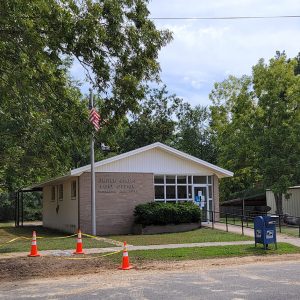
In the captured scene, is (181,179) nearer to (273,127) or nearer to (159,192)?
(159,192)

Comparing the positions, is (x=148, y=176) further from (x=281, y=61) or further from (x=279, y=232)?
(x=281, y=61)

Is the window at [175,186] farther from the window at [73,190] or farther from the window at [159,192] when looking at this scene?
the window at [73,190]

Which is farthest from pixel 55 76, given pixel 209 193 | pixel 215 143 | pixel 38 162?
pixel 215 143

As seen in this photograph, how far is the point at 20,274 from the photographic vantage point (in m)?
12.0

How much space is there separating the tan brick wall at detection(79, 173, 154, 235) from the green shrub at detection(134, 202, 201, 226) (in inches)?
29.1

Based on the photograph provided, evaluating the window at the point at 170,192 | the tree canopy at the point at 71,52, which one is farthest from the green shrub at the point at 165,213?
the tree canopy at the point at 71,52

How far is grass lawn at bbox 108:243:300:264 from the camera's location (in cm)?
1471

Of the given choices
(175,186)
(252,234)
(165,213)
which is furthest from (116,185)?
(252,234)

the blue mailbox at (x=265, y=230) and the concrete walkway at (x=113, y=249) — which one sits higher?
the blue mailbox at (x=265, y=230)

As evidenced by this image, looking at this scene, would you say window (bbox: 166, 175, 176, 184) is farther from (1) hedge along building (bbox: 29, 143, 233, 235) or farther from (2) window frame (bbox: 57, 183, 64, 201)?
(2) window frame (bbox: 57, 183, 64, 201)

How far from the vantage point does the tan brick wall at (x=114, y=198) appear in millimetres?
25281

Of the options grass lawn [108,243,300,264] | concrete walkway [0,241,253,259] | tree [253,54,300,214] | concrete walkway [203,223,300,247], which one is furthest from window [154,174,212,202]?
grass lawn [108,243,300,264]

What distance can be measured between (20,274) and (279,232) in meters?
14.5

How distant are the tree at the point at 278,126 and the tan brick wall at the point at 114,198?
888 cm
